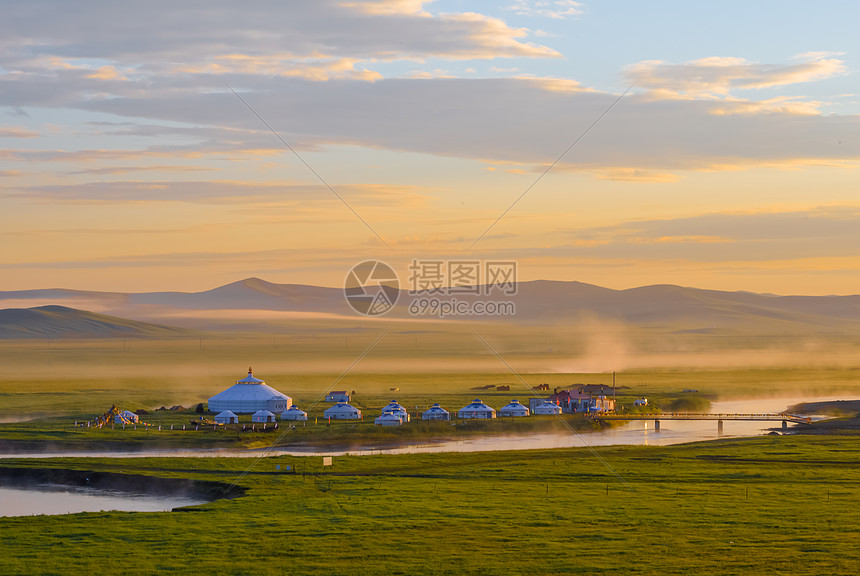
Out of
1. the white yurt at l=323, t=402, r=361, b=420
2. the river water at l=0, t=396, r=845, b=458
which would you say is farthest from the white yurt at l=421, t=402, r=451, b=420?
the river water at l=0, t=396, r=845, b=458

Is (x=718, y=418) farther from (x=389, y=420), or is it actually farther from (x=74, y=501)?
(x=74, y=501)

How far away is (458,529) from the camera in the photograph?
50.2 metres

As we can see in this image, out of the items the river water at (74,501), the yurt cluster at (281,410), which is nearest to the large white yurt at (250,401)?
the yurt cluster at (281,410)

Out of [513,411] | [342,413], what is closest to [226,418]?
[342,413]

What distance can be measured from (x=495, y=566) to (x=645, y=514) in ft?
48.0

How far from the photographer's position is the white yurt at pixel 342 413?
123125 mm

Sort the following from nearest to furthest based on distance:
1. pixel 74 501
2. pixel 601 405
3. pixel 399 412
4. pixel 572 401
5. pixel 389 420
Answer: pixel 74 501 < pixel 389 420 < pixel 399 412 < pixel 601 405 < pixel 572 401

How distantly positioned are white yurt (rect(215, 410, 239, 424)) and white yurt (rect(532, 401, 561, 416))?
42734 millimetres

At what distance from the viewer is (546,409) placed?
139 metres

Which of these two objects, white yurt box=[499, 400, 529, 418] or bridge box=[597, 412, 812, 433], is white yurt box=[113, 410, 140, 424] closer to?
white yurt box=[499, 400, 529, 418]

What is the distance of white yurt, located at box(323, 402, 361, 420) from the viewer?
123 m

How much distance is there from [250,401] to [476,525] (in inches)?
3063

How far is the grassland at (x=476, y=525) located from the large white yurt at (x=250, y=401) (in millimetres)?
46044

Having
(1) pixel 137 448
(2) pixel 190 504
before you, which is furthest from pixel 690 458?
(1) pixel 137 448
